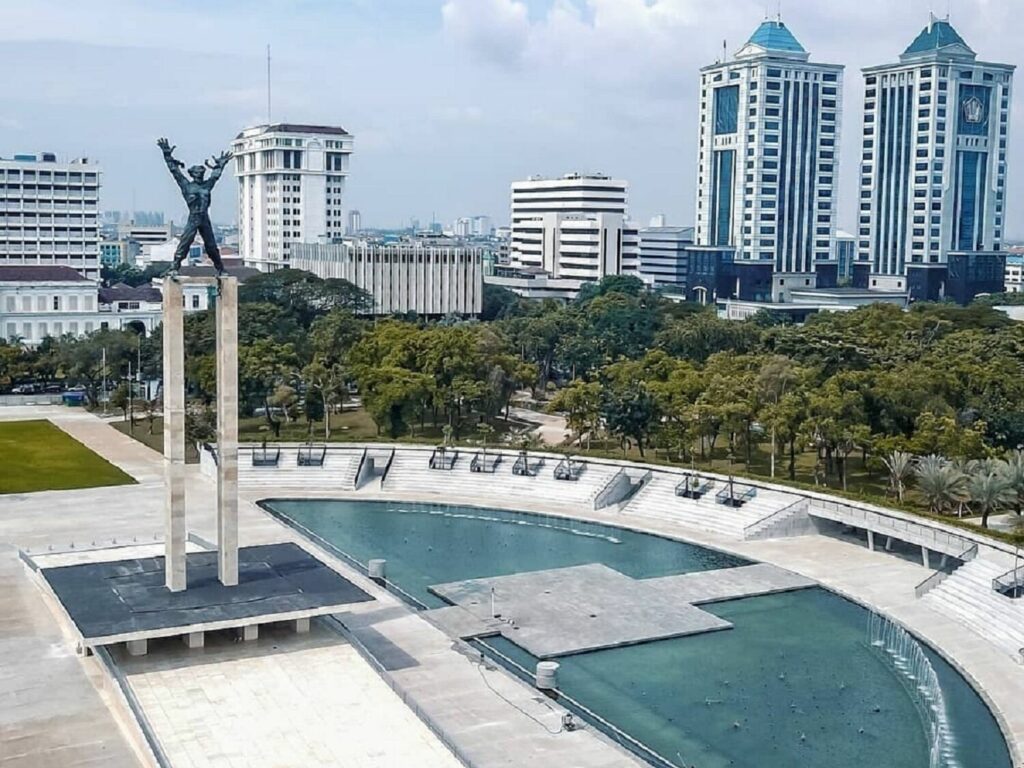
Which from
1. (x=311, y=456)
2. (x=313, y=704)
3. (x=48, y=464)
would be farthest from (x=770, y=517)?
(x=48, y=464)

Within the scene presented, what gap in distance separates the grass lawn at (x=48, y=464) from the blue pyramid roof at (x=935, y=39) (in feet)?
313

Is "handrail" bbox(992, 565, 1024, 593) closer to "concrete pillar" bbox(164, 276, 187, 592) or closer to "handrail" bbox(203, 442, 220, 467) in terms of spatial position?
"concrete pillar" bbox(164, 276, 187, 592)

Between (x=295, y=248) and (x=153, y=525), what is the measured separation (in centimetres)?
8715

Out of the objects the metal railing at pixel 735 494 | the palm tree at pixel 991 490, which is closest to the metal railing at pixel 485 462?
the metal railing at pixel 735 494

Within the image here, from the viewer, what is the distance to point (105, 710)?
25391 millimetres

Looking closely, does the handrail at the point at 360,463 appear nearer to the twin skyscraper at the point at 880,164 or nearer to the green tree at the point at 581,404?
the green tree at the point at 581,404

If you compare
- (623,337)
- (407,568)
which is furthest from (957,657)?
(623,337)

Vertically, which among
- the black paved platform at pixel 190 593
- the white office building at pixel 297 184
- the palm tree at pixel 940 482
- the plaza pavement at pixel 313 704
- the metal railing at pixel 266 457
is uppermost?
the white office building at pixel 297 184

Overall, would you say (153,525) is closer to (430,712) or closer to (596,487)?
(596,487)

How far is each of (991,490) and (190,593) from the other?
25047mm

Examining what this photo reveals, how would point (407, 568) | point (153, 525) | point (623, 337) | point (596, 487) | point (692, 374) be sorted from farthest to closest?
1. point (623, 337)
2. point (692, 374)
3. point (596, 487)
4. point (153, 525)
5. point (407, 568)

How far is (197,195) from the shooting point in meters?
30.1

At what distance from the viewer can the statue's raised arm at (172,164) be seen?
29.7m

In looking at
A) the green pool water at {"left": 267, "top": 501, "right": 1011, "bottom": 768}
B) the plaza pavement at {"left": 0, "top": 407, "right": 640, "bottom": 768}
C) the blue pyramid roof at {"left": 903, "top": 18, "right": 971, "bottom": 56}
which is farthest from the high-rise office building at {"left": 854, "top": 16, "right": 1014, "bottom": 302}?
the plaza pavement at {"left": 0, "top": 407, "right": 640, "bottom": 768}
